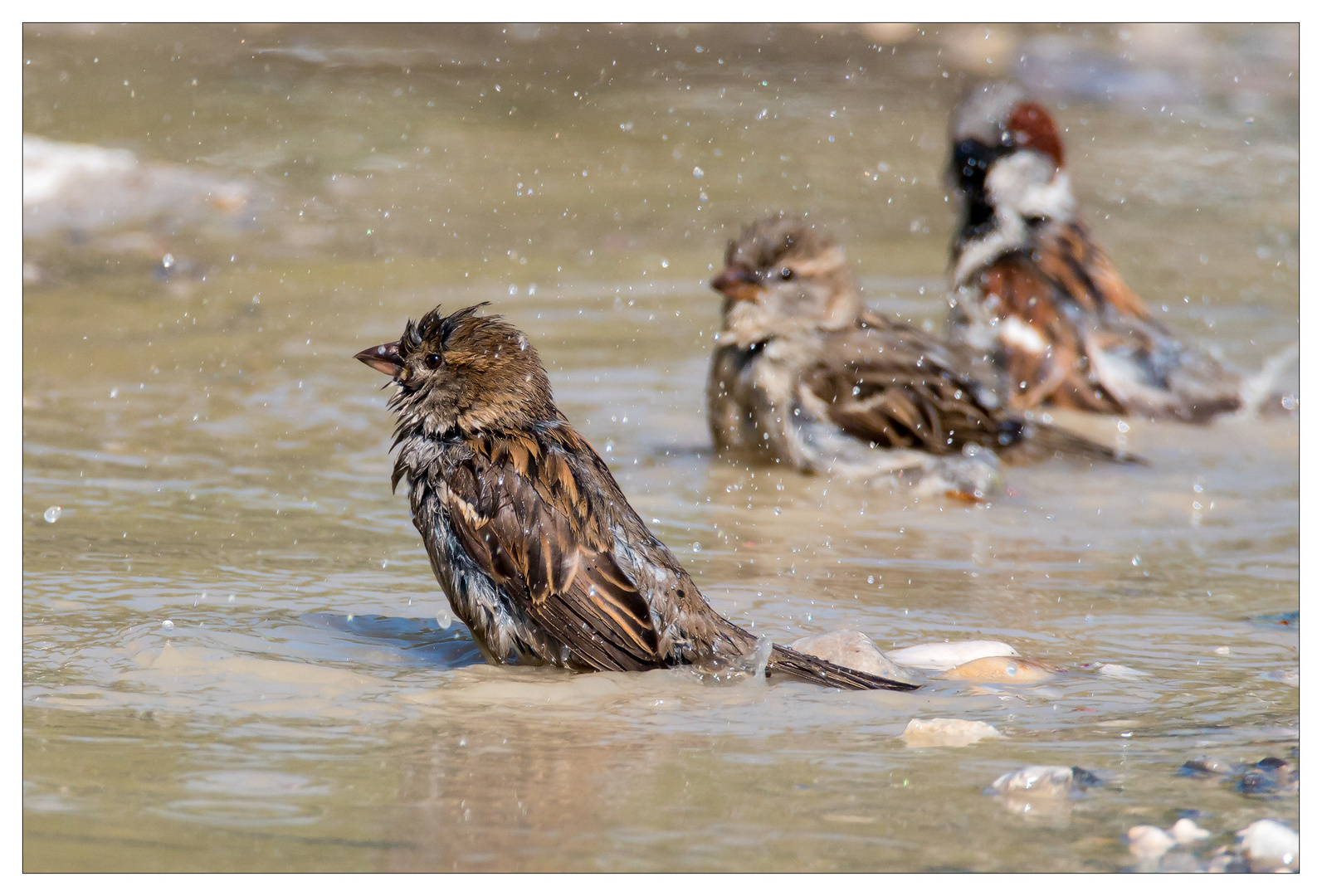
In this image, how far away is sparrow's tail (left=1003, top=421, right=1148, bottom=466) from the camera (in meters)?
7.04

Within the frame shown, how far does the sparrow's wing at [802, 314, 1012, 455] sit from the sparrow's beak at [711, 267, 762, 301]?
0.37 meters

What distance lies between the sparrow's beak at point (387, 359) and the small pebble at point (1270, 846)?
8.60ft

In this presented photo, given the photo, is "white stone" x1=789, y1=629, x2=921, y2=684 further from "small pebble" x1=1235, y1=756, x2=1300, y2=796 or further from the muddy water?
"small pebble" x1=1235, y1=756, x2=1300, y2=796

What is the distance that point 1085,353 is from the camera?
26.0 feet

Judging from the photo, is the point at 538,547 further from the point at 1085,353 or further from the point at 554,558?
the point at 1085,353

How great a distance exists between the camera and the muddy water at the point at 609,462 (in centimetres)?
341


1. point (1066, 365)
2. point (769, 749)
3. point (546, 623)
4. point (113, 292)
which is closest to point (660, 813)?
point (769, 749)

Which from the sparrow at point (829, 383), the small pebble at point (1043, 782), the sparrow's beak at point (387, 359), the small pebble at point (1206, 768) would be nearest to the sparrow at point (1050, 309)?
the sparrow at point (829, 383)

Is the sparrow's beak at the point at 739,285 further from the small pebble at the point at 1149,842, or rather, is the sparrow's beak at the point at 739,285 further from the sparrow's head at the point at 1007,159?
the small pebble at the point at 1149,842

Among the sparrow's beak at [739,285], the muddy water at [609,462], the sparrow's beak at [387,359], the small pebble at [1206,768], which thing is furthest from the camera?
the sparrow's beak at [739,285]

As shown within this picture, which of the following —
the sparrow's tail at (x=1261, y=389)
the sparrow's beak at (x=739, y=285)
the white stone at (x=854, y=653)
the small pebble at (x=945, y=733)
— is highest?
the sparrow's beak at (x=739, y=285)

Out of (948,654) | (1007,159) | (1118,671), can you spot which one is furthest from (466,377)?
(1007,159)

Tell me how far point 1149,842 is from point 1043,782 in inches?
11.7

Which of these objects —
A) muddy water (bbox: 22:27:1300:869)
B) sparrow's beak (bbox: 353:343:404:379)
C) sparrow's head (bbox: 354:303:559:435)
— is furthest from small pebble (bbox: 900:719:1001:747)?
sparrow's beak (bbox: 353:343:404:379)
